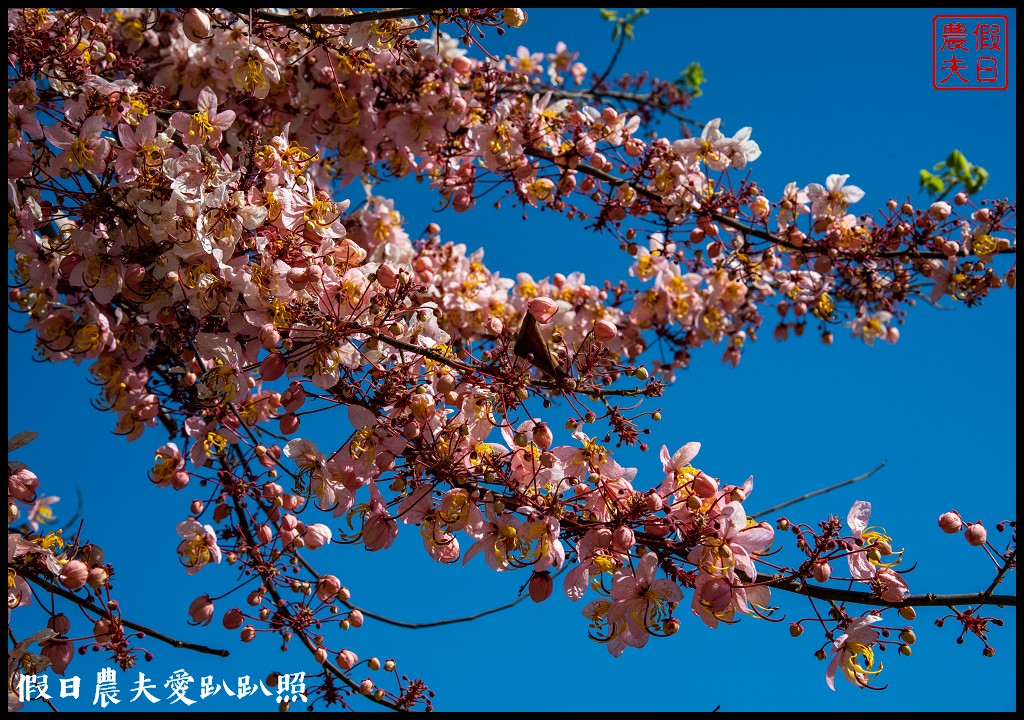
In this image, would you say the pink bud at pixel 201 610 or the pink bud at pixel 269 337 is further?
the pink bud at pixel 201 610

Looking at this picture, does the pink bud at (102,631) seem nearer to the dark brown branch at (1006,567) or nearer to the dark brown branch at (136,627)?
the dark brown branch at (136,627)

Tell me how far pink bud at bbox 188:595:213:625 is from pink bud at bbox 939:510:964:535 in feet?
7.66

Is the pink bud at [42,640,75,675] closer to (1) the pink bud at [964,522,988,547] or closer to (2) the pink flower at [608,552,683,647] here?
(2) the pink flower at [608,552,683,647]

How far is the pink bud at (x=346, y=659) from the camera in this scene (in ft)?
9.14

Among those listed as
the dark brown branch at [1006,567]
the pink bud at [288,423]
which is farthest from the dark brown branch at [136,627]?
the dark brown branch at [1006,567]

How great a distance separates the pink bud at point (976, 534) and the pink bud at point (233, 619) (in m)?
2.26

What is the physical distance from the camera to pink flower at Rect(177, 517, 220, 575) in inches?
109

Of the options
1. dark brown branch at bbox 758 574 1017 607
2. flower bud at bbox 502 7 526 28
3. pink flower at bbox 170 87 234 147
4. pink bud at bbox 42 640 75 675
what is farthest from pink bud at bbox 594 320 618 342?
pink bud at bbox 42 640 75 675

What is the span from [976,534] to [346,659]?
6.50 ft

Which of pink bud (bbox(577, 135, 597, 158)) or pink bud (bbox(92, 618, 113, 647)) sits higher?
pink bud (bbox(577, 135, 597, 158))

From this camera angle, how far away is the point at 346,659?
2.79 meters

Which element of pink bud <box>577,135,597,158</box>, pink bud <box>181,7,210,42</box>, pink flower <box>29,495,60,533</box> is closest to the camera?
pink bud <box>181,7,210,42</box>

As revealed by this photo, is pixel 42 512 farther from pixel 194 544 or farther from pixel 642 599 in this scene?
pixel 642 599

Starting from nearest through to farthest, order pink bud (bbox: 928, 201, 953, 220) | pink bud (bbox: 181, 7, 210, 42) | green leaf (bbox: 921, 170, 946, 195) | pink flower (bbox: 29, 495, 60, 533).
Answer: pink bud (bbox: 181, 7, 210, 42)
pink bud (bbox: 928, 201, 953, 220)
green leaf (bbox: 921, 170, 946, 195)
pink flower (bbox: 29, 495, 60, 533)
